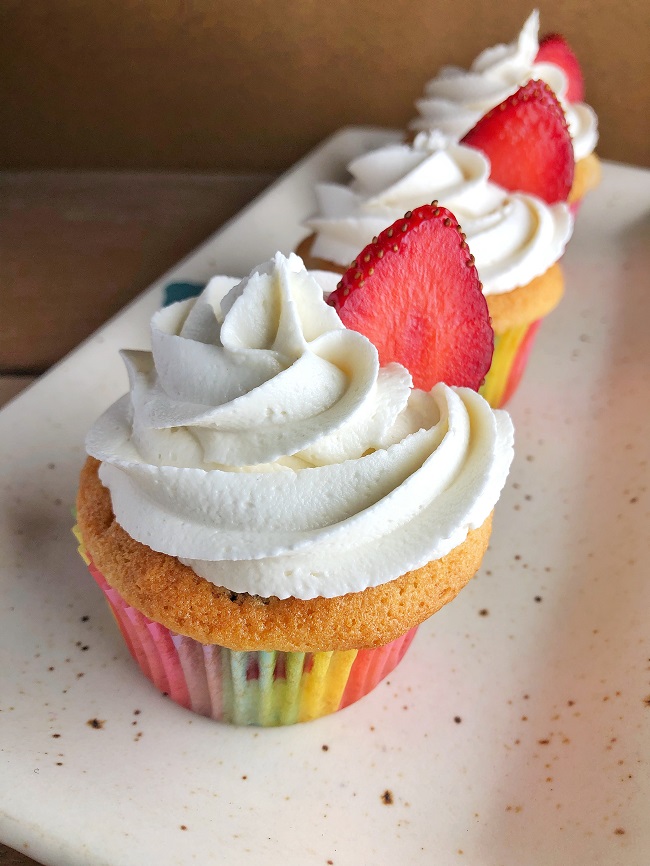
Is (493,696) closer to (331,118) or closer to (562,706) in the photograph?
(562,706)

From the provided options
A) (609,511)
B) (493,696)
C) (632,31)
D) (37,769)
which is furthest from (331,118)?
(37,769)

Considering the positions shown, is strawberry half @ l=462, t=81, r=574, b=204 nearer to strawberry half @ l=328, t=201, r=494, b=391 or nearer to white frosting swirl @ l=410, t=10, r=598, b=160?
white frosting swirl @ l=410, t=10, r=598, b=160

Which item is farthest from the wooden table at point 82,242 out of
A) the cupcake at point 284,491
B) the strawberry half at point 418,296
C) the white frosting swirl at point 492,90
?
the strawberry half at point 418,296

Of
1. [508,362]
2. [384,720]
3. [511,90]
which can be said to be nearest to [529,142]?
[511,90]

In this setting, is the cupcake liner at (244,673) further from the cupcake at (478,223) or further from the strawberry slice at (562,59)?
the strawberry slice at (562,59)

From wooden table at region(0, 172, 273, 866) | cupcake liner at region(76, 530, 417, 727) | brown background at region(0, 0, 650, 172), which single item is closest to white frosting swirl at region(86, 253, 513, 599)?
cupcake liner at region(76, 530, 417, 727)

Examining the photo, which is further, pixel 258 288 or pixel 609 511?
pixel 609 511
